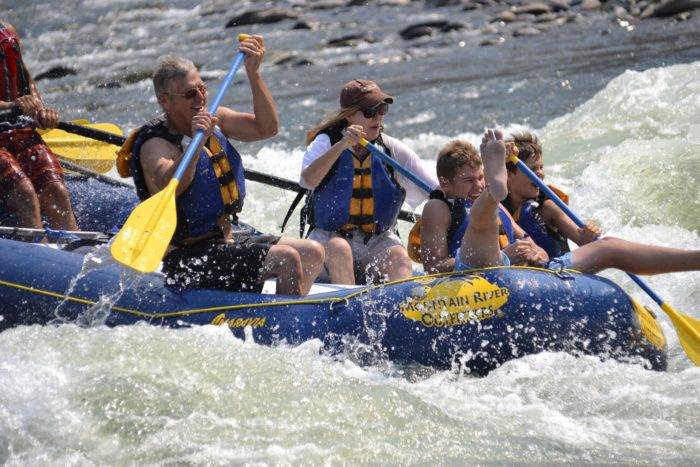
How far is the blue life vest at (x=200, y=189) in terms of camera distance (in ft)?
14.6

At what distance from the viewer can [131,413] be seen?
3980 millimetres

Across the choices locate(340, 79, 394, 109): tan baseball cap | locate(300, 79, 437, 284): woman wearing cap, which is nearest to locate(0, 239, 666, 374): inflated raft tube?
locate(300, 79, 437, 284): woman wearing cap

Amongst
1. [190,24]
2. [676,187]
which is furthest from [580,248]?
[190,24]

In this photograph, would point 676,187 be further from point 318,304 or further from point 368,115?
point 318,304

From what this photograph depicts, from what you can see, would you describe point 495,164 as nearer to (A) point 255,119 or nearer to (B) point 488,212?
(B) point 488,212

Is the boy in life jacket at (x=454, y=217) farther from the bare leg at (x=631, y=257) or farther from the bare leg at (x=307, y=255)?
the bare leg at (x=307, y=255)

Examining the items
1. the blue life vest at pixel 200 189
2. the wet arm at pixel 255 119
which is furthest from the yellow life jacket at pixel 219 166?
the wet arm at pixel 255 119

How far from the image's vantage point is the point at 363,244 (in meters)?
4.96

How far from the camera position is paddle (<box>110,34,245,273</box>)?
13.7 feet

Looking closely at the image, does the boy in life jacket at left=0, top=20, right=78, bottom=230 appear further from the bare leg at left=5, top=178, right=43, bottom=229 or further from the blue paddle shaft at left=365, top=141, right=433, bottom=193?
the blue paddle shaft at left=365, top=141, right=433, bottom=193

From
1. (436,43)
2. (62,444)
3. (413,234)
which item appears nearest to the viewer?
(62,444)

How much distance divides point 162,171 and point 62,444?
1.11 m

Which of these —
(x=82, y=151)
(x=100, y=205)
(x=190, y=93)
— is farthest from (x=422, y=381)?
(x=82, y=151)

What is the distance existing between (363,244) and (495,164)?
1.09 metres
